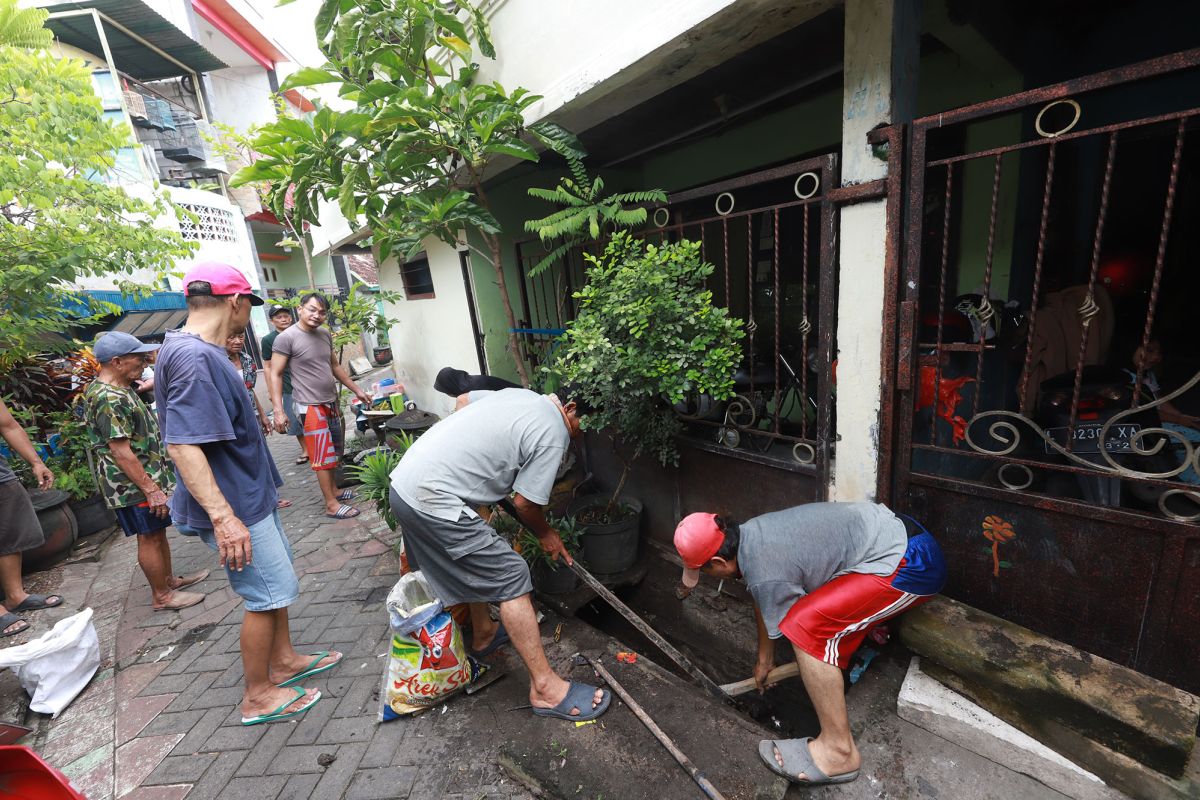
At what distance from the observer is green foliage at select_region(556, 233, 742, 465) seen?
9.16ft

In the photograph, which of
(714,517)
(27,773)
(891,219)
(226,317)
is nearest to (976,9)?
(891,219)

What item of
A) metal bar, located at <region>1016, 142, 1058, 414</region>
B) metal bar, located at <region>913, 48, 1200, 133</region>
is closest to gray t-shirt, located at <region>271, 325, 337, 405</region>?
metal bar, located at <region>913, 48, 1200, 133</region>

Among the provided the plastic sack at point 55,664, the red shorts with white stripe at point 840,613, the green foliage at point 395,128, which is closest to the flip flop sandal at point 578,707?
the red shorts with white stripe at point 840,613

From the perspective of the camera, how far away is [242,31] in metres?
17.8

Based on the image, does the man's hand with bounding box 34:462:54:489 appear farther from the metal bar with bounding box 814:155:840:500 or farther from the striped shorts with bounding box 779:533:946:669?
the metal bar with bounding box 814:155:840:500

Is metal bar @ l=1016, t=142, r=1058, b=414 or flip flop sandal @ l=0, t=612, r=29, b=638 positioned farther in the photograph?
flip flop sandal @ l=0, t=612, r=29, b=638

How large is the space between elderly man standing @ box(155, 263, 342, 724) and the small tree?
1719 mm

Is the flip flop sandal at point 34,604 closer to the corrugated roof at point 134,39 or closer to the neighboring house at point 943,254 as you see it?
the neighboring house at point 943,254

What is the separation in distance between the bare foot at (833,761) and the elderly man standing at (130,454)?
4226mm

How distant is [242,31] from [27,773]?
952 inches

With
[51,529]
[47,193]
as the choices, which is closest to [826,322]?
[51,529]

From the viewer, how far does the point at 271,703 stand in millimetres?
2619

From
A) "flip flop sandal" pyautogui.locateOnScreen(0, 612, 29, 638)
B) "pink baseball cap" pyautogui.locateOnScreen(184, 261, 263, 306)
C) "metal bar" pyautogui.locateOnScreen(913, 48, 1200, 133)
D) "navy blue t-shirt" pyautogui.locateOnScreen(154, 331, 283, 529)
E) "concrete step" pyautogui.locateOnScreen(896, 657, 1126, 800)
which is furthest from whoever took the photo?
"flip flop sandal" pyautogui.locateOnScreen(0, 612, 29, 638)

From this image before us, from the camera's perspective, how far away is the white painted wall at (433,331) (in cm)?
642
